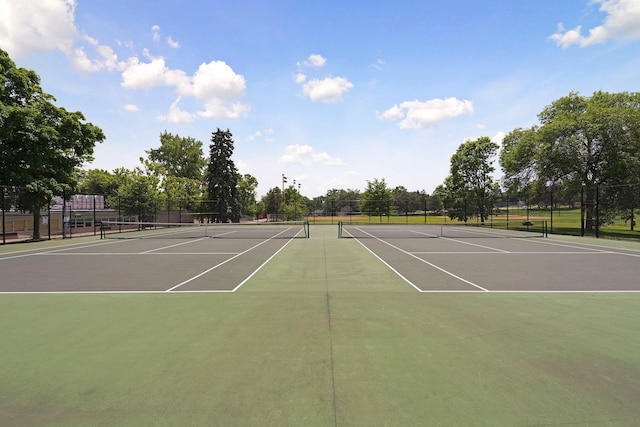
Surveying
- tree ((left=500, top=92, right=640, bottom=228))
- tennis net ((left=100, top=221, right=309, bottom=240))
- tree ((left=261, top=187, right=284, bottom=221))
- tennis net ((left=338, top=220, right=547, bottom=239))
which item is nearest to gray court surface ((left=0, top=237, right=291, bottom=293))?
tennis net ((left=100, top=221, right=309, bottom=240))

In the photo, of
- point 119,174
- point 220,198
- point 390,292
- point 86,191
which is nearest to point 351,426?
point 390,292

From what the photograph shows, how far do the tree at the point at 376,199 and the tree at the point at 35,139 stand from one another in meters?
37.2

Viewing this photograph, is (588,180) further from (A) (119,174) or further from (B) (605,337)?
(A) (119,174)

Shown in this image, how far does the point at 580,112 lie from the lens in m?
30.2

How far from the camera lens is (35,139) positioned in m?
19.9

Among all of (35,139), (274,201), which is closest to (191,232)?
(35,139)

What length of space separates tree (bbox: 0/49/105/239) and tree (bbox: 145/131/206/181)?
55.7 metres

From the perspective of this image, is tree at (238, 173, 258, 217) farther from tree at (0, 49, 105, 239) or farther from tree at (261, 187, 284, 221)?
tree at (0, 49, 105, 239)

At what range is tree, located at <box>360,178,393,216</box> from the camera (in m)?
52.5

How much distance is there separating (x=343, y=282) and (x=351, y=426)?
569 centimetres

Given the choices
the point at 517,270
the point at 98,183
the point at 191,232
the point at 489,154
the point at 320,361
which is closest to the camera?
the point at 320,361

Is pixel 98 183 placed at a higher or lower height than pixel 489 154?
lower

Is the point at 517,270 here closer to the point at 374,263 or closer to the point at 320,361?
the point at 374,263

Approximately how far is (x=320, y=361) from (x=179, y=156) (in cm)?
8235
